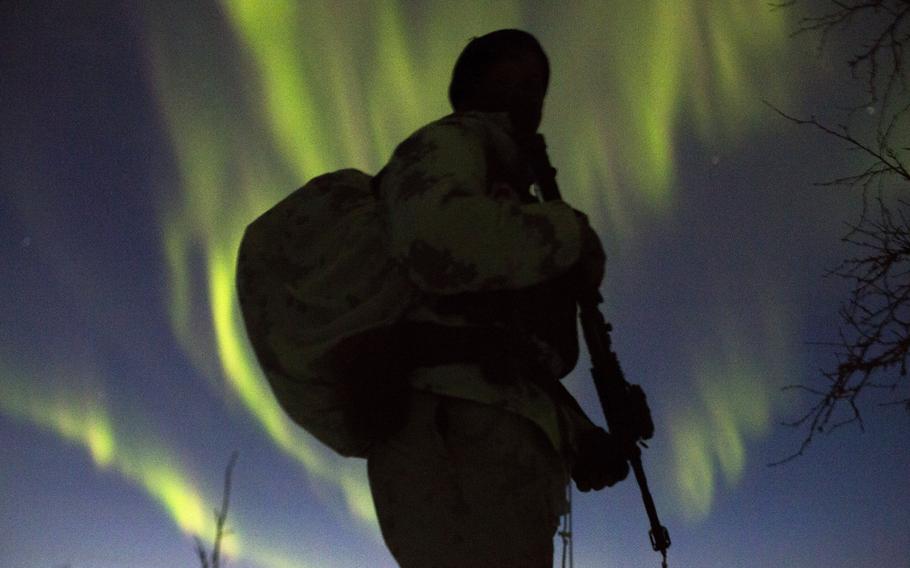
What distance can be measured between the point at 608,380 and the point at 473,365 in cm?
116

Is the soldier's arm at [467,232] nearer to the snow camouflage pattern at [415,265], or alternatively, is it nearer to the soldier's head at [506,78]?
the snow camouflage pattern at [415,265]

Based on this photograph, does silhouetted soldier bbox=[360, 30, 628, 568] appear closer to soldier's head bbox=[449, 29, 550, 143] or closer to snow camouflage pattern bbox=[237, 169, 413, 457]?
snow camouflage pattern bbox=[237, 169, 413, 457]

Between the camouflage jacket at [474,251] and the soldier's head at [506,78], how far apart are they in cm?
47

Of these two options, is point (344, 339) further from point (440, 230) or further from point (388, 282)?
point (440, 230)

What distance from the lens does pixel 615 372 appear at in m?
2.67

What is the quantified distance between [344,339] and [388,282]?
19cm

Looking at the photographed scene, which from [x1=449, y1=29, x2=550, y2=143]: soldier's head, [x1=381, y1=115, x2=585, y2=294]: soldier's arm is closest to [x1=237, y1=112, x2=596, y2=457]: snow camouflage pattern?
[x1=381, y1=115, x2=585, y2=294]: soldier's arm

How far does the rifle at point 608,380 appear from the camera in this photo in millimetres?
2416

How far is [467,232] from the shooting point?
5.17 ft

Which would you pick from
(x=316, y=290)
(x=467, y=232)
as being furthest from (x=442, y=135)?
(x=316, y=290)

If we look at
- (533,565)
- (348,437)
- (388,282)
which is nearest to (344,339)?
(388,282)

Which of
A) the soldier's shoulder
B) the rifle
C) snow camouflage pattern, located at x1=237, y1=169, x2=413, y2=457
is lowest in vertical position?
the rifle

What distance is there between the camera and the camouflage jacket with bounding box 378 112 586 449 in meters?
1.58

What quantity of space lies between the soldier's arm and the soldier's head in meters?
0.64
